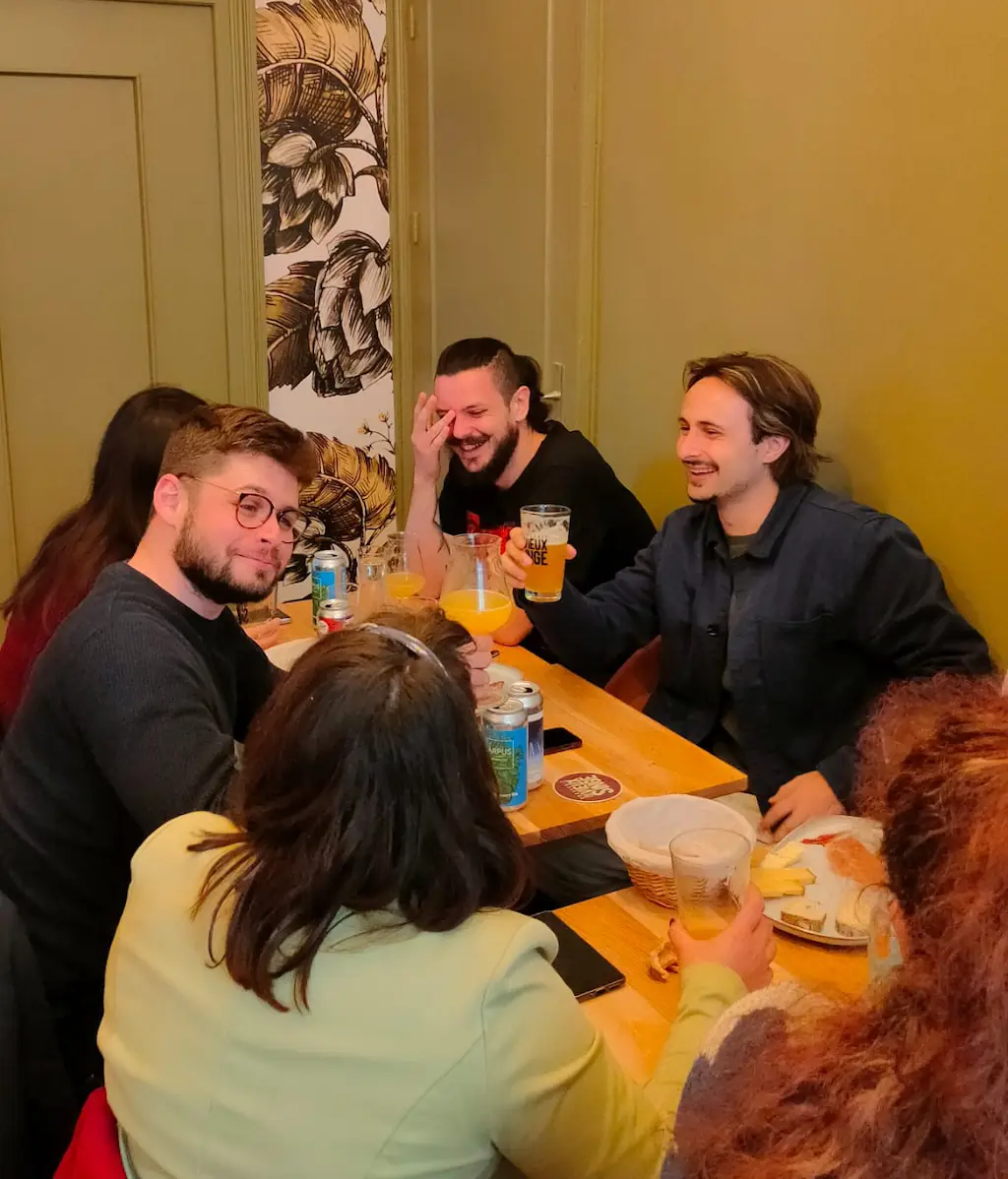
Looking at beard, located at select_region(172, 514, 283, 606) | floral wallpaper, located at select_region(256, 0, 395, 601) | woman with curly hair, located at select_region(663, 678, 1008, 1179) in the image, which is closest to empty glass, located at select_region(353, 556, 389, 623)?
beard, located at select_region(172, 514, 283, 606)

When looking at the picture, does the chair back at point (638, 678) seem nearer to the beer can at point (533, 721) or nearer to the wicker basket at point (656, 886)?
the beer can at point (533, 721)

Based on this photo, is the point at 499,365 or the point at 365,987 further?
the point at 499,365

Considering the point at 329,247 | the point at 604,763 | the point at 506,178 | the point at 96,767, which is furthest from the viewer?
the point at 329,247

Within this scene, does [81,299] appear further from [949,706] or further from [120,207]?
[949,706]

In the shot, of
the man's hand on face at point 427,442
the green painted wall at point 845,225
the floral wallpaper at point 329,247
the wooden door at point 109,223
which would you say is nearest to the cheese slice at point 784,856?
the green painted wall at point 845,225

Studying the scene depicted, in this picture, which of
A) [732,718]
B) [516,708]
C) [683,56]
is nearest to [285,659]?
[516,708]

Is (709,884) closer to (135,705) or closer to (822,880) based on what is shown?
(822,880)

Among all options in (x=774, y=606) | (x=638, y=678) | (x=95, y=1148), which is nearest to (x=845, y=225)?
(x=774, y=606)

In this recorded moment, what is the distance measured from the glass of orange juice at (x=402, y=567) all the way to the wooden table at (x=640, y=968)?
3.12 ft

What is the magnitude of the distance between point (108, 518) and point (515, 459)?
3.72ft

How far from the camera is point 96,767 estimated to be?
4.95 feet

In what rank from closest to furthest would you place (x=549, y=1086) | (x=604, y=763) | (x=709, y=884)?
1. (x=549, y=1086)
2. (x=709, y=884)
3. (x=604, y=763)

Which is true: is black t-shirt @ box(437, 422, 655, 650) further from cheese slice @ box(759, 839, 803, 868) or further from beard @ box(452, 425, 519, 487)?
cheese slice @ box(759, 839, 803, 868)

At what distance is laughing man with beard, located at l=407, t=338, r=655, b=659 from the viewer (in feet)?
8.96
